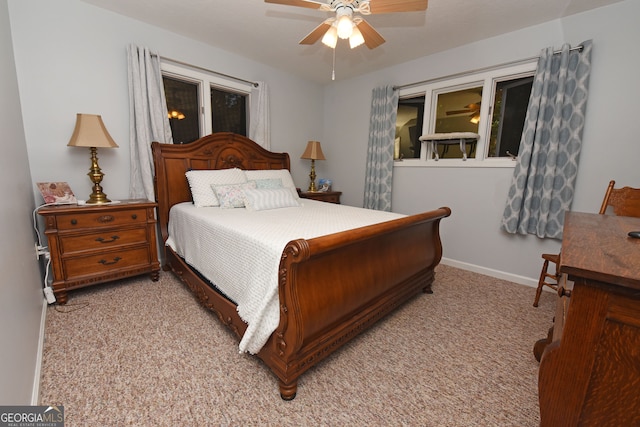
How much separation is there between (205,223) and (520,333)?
2.43 metres

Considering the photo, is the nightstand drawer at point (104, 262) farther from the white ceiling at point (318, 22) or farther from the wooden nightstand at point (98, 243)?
the white ceiling at point (318, 22)

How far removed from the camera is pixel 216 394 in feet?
4.35

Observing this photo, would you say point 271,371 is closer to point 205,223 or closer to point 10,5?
point 205,223

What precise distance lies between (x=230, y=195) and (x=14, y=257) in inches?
58.3

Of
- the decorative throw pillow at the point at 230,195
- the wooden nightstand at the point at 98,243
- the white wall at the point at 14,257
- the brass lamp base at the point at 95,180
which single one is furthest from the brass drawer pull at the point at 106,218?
the decorative throw pillow at the point at 230,195

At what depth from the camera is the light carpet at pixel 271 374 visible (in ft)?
4.04

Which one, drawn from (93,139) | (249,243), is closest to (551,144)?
(249,243)

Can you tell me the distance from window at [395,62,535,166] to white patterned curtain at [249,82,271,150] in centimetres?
179

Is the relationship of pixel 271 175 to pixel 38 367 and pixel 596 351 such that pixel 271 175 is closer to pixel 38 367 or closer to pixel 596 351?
pixel 38 367

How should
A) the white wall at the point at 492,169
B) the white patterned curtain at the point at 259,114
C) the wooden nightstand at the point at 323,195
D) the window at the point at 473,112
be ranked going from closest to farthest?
the white wall at the point at 492,169 → the window at the point at 473,112 → the white patterned curtain at the point at 259,114 → the wooden nightstand at the point at 323,195

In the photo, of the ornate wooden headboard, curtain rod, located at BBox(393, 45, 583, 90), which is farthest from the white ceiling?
the ornate wooden headboard

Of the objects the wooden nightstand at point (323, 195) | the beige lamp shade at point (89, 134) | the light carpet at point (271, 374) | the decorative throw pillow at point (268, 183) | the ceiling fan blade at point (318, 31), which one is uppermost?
the ceiling fan blade at point (318, 31)

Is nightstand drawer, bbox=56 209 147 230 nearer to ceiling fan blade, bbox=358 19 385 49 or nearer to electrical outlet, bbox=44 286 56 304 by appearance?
electrical outlet, bbox=44 286 56 304

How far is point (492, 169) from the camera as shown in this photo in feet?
9.41
